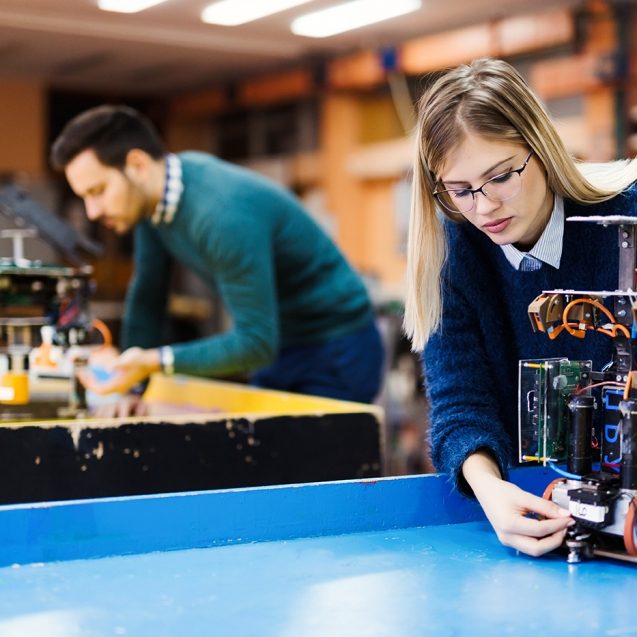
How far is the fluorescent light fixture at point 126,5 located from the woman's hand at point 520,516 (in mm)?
4258

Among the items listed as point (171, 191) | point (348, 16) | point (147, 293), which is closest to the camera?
point (171, 191)

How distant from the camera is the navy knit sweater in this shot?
1329 millimetres

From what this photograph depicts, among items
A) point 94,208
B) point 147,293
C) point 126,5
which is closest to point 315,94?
point 126,5

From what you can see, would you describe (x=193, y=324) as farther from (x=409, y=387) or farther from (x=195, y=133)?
(x=409, y=387)

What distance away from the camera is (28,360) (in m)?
2.01

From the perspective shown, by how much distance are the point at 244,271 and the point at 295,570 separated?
3.87ft

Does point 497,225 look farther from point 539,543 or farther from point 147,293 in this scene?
point 147,293

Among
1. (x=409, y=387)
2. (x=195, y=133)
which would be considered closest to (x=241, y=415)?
(x=409, y=387)

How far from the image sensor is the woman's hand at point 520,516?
1.17 metres

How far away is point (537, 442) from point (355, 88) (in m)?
5.16

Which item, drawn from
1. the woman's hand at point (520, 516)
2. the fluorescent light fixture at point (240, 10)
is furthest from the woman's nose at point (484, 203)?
the fluorescent light fixture at point (240, 10)

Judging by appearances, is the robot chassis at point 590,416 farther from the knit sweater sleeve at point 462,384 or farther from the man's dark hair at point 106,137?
the man's dark hair at point 106,137

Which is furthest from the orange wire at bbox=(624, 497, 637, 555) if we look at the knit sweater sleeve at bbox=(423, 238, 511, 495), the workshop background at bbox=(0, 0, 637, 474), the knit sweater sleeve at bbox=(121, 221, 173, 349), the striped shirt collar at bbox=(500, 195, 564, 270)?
the workshop background at bbox=(0, 0, 637, 474)

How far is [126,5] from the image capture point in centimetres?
507
